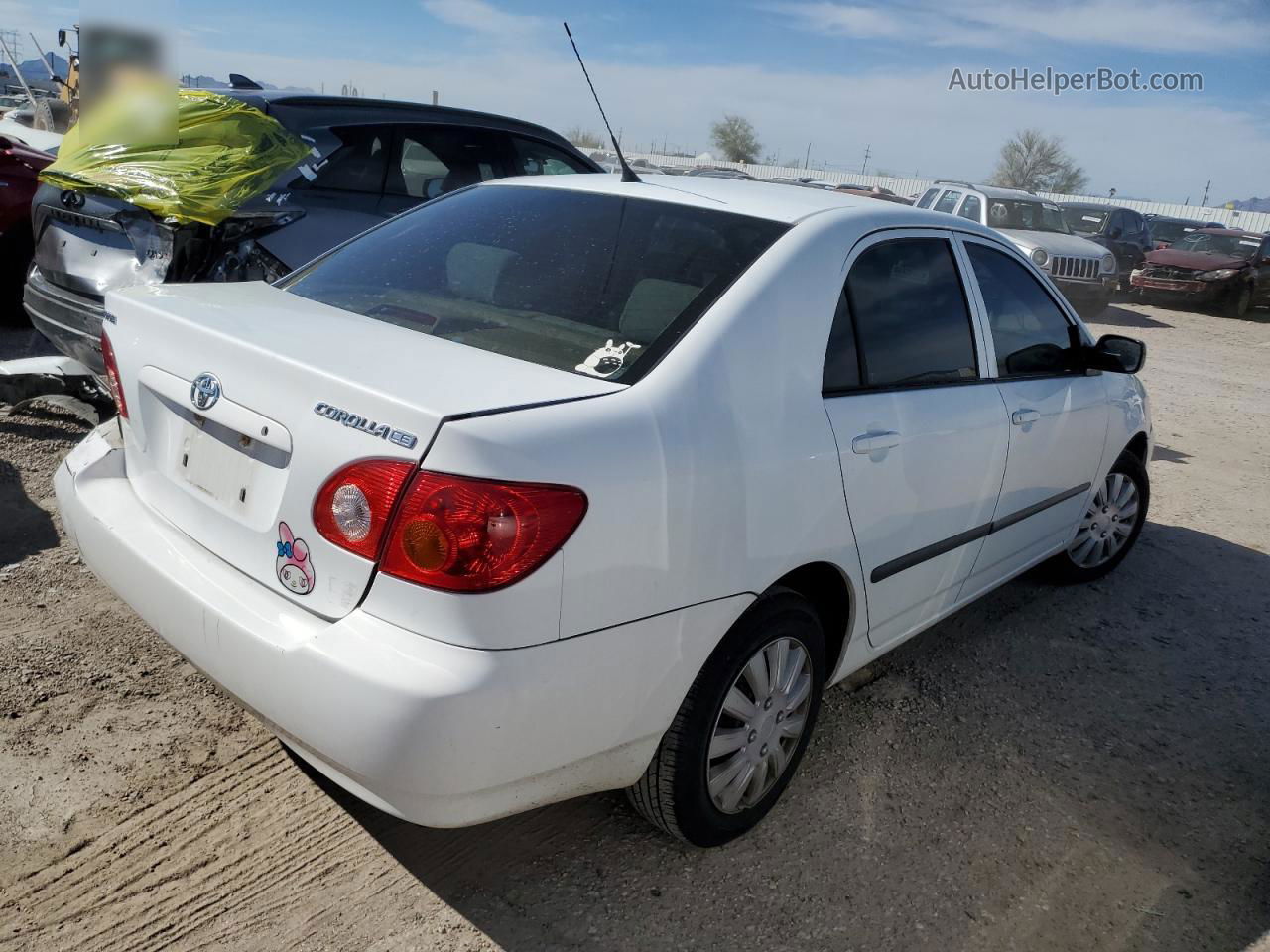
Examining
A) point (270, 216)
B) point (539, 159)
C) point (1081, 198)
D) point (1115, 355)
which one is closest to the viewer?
point (1115, 355)

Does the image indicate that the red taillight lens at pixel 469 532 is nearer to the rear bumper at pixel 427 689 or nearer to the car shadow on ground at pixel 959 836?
the rear bumper at pixel 427 689

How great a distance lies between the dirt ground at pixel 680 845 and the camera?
236 centimetres

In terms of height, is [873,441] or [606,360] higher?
[606,360]

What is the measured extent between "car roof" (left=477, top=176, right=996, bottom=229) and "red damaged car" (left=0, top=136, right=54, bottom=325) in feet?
16.8

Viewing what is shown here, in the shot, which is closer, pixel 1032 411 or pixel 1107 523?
pixel 1032 411

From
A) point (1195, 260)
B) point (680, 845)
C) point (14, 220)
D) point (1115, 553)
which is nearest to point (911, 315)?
point (680, 845)

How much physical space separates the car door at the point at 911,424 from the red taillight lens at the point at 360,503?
45.8 inches

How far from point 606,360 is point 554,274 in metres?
0.52

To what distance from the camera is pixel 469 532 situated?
74.1 inches

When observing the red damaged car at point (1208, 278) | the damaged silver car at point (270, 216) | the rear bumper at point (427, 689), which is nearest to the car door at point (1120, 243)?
the red damaged car at point (1208, 278)

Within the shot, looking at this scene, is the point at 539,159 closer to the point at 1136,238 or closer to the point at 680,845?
the point at 680,845

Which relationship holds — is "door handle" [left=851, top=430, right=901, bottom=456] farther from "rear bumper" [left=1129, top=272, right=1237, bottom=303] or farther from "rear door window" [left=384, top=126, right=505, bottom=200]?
"rear bumper" [left=1129, top=272, right=1237, bottom=303]

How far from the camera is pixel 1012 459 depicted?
3443mm

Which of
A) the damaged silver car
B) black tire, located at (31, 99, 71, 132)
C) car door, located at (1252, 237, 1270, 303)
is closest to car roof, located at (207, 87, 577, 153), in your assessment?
the damaged silver car
